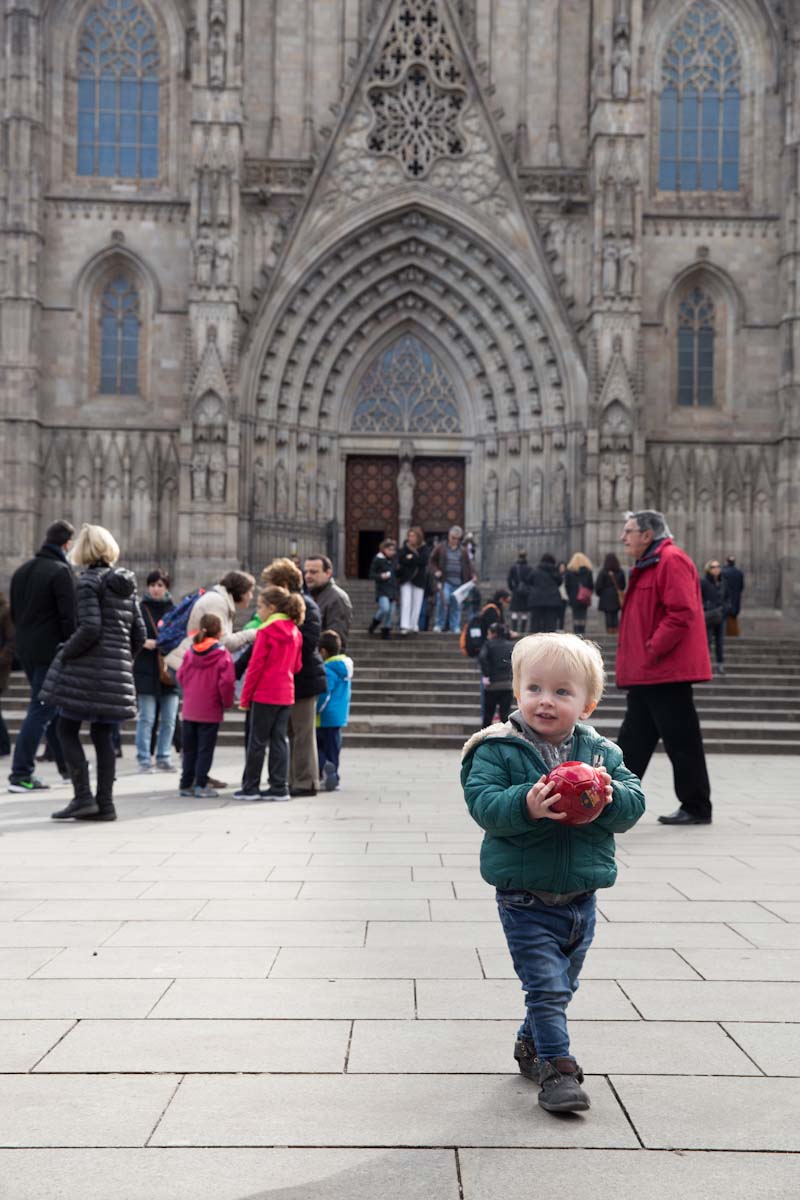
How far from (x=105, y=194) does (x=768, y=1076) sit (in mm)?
26729

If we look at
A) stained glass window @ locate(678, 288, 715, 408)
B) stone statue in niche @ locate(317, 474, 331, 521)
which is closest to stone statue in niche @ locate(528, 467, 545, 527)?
stained glass window @ locate(678, 288, 715, 408)

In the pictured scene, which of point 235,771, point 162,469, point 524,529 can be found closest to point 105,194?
point 162,469

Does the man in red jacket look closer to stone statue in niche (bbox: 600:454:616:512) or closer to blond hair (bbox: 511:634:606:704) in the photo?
blond hair (bbox: 511:634:606:704)

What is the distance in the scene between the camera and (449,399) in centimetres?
2930

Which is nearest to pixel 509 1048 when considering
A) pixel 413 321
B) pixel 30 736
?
pixel 30 736

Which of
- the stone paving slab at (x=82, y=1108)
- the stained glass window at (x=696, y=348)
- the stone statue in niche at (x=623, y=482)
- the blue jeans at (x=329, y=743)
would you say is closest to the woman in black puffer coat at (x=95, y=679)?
the blue jeans at (x=329, y=743)

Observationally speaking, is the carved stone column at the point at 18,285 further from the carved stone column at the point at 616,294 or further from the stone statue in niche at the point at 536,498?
the carved stone column at the point at 616,294

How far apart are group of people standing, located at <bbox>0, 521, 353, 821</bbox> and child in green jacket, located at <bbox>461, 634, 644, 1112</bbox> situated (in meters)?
5.33

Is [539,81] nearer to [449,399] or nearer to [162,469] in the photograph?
[449,399]

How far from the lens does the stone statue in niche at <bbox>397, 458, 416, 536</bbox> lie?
2866 centimetres

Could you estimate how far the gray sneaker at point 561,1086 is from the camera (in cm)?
325

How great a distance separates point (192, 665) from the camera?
10375mm

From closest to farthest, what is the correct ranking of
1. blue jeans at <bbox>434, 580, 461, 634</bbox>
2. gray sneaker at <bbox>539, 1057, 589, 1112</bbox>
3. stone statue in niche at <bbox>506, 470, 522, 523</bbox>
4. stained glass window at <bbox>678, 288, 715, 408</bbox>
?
gray sneaker at <bbox>539, 1057, 589, 1112</bbox> < blue jeans at <bbox>434, 580, 461, 634</bbox> < stone statue in niche at <bbox>506, 470, 522, 523</bbox> < stained glass window at <bbox>678, 288, 715, 408</bbox>

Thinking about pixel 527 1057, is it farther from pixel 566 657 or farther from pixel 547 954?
pixel 566 657
